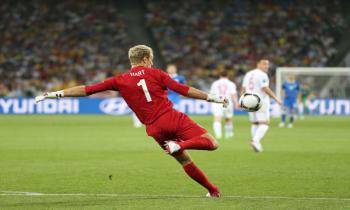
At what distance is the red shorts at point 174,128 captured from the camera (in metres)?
9.91

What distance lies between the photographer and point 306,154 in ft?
59.7

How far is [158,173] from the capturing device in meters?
13.9

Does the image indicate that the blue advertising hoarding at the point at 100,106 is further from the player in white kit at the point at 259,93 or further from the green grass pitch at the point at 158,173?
the player in white kit at the point at 259,93

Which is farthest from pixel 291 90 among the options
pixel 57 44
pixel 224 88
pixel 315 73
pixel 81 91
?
pixel 81 91

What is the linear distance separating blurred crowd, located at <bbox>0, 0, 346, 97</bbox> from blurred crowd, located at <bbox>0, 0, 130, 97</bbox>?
6cm

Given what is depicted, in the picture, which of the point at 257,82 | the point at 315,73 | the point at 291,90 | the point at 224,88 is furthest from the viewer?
the point at 315,73

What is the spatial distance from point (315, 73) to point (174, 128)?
30.7 metres

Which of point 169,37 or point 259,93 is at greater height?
point 169,37

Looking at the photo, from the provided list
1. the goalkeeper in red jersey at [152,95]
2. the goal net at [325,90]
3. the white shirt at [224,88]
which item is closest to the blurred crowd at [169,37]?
the goal net at [325,90]

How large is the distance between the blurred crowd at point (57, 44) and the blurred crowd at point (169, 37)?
0.06m

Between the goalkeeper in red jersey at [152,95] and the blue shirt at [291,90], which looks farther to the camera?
the blue shirt at [291,90]

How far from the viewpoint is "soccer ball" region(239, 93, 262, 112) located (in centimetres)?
1055

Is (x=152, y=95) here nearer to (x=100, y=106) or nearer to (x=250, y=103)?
(x=250, y=103)

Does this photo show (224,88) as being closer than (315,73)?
Yes
